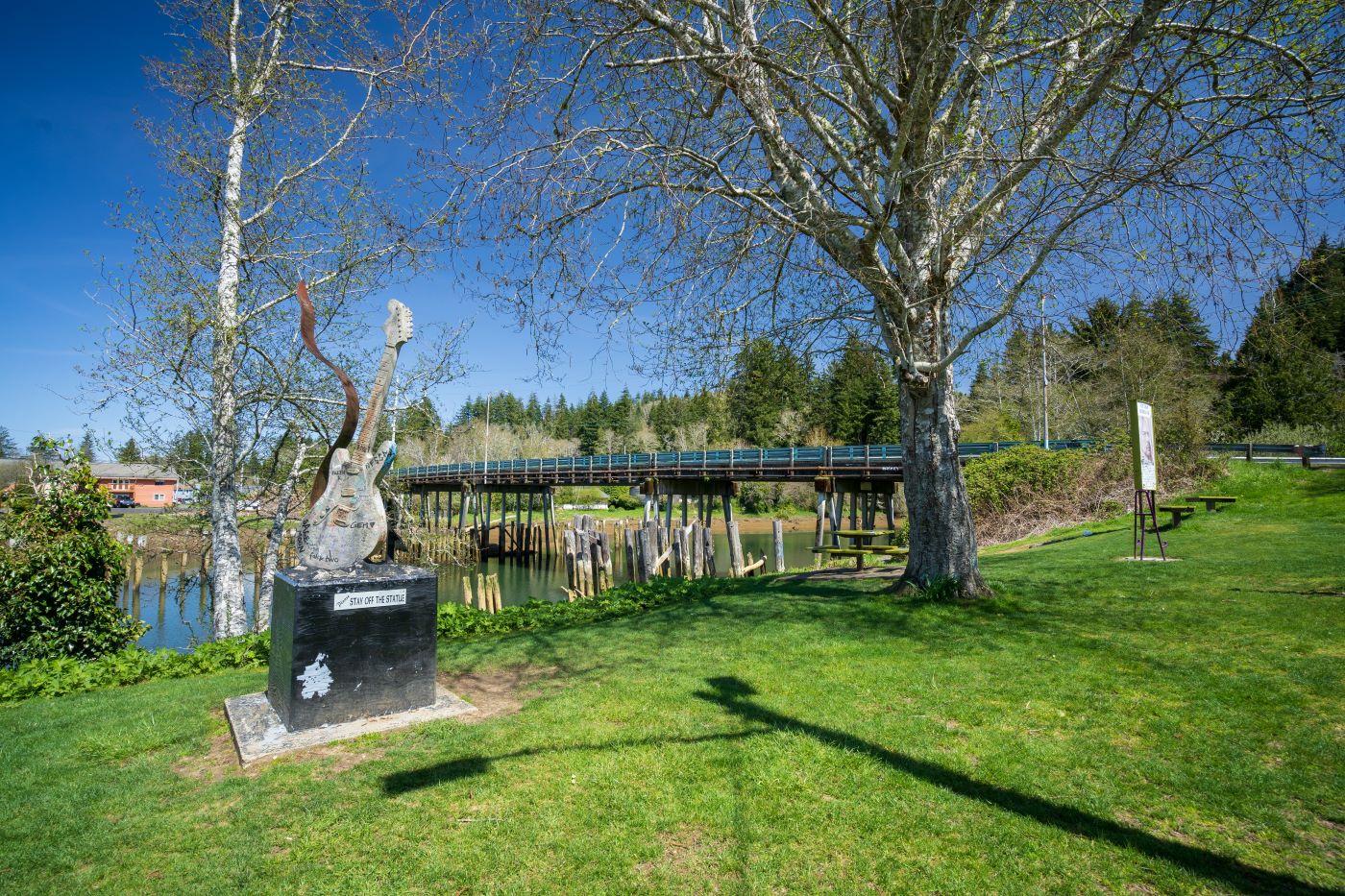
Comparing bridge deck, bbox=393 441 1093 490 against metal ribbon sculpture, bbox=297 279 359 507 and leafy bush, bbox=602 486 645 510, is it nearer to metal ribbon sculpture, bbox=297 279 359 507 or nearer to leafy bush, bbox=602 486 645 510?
metal ribbon sculpture, bbox=297 279 359 507

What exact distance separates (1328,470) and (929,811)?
2352 cm

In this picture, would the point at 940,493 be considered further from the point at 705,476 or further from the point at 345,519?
the point at 705,476

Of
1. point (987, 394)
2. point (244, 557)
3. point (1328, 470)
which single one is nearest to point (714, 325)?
point (1328, 470)

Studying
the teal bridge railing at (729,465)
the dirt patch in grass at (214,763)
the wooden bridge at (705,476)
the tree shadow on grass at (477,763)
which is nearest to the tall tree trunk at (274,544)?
the wooden bridge at (705,476)

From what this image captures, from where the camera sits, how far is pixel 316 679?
15.9 feet

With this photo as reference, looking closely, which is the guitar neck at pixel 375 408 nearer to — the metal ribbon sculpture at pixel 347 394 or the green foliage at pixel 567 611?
the metal ribbon sculpture at pixel 347 394

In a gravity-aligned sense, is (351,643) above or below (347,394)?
below

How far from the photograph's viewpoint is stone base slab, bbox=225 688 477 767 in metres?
4.48

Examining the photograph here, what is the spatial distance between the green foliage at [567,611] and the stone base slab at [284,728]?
355 centimetres

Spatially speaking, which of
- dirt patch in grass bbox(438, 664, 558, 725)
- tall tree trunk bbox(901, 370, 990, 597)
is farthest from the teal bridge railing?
tall tree trunk bbox(901, 370, 990, 597)

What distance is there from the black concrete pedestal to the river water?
9.41 m

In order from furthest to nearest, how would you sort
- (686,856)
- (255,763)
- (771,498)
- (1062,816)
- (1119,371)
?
(771,498) → (1119,371) → (255,763) → (1062,816) → (686,856)

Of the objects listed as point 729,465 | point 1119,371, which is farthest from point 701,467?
point 1119,371

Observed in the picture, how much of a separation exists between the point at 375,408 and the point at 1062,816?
18.1ft
